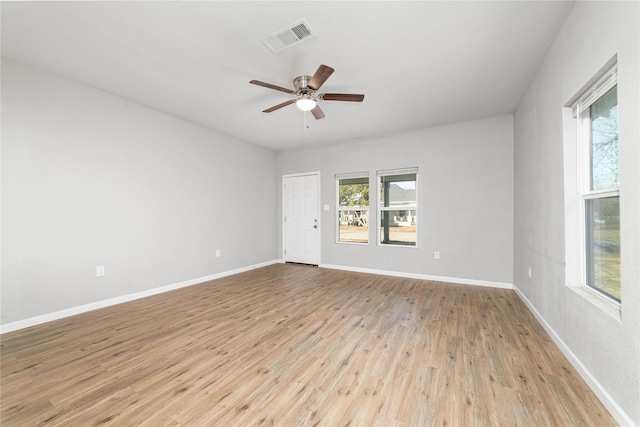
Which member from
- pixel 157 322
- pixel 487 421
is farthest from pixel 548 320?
pixel 157 322


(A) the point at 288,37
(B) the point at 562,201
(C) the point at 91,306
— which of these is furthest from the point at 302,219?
(B) the point at 562,201

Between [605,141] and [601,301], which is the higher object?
[605,141]

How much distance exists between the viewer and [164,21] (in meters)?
2.03

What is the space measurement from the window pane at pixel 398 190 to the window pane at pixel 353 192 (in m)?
0.34

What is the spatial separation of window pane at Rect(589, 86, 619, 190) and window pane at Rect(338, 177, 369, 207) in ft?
11.5

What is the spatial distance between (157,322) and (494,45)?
4.41m

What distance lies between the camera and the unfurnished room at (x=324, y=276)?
1.54 meters

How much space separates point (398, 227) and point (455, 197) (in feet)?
3.72

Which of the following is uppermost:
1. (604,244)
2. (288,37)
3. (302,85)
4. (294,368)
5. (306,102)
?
(288,37)

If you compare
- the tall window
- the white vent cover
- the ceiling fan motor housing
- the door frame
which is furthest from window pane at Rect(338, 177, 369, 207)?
the tall window

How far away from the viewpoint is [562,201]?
6.91ft

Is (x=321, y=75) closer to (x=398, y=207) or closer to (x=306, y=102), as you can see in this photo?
(x=306, y=102)

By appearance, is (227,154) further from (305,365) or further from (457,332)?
(457,332)

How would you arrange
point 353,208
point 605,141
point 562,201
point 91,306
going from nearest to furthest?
point 605,141 < point 562,201 < point 91,306 < point 353,208
